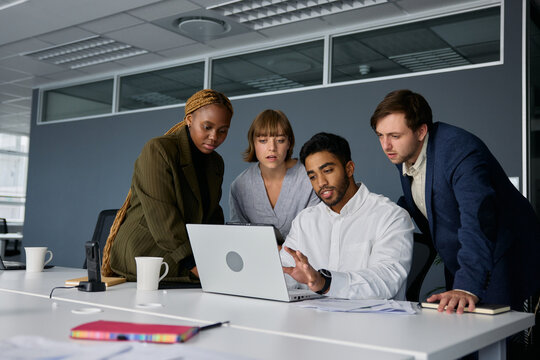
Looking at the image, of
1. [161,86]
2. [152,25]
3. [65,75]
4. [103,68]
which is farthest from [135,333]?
[65,75]

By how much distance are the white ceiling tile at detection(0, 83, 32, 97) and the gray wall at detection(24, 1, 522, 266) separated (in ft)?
1.44

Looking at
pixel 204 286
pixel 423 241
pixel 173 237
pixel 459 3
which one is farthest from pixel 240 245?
pixel 459 3

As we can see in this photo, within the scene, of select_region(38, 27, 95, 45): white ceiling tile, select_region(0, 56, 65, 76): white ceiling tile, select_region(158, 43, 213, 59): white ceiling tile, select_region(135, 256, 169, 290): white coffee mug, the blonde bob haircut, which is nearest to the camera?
select_region(135, 256, 169, 290): white coffee mug

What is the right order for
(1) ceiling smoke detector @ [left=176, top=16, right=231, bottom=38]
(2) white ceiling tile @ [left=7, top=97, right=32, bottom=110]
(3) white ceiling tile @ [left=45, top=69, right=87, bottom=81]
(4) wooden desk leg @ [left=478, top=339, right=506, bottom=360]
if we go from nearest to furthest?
(4) wooden desk leg @ [left=478, top=339, right=506, bottom=360] → (1) ceiling smoke detector @ [left=176, top=16, right=231, bottom=38] → (3) white ceiling tile @ [left=45, top=69, right=87, bottom=81] → (2) white ceiling tile @ [left=7, top=97, right=32, bottom=110]

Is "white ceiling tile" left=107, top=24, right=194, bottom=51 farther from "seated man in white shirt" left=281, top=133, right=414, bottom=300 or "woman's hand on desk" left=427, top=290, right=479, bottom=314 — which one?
"woman's hand on desk" left=427, top=290, right=479, bottom=314

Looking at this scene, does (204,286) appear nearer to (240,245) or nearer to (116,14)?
(240,245)

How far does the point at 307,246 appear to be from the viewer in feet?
6.85

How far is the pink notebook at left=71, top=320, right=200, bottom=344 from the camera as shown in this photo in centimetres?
95

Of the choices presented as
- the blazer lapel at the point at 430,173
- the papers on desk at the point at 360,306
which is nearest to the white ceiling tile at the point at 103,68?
the blazer lapel at the point at 430,173

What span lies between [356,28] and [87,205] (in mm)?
3760

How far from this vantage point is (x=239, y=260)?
155cm

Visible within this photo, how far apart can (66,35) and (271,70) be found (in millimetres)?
1985

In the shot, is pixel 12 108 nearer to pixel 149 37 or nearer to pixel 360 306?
pixel 149 37

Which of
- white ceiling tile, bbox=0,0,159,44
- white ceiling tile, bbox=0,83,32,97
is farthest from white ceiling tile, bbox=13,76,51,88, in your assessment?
white ceiling tile, bbox=0,0,159,44
